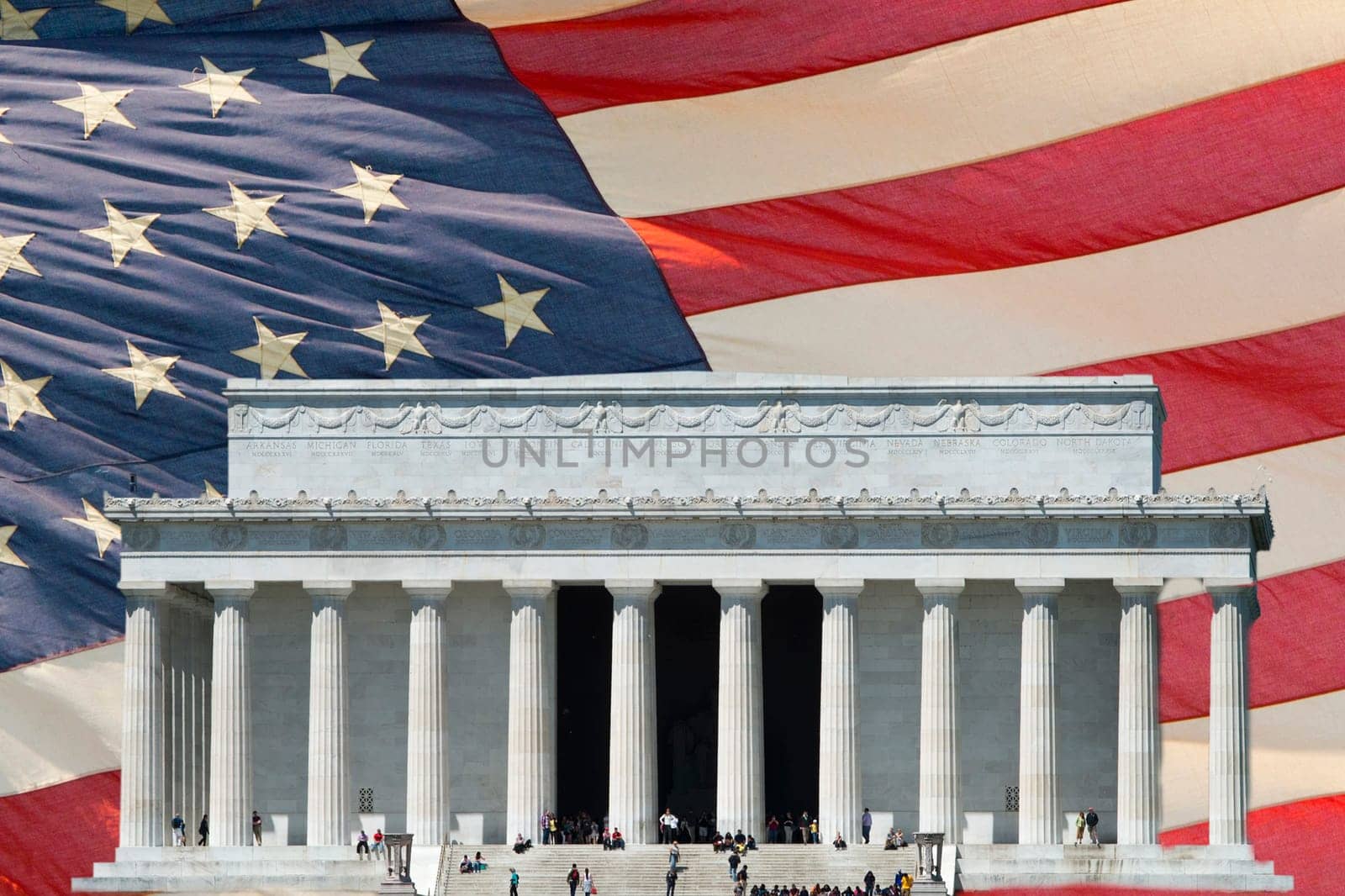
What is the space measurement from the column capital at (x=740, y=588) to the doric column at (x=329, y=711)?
12500mm

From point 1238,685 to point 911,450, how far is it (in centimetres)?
1371

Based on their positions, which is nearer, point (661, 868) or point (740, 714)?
point (661, 868)

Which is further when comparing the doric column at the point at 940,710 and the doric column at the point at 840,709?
the doric column at the point at 840,709

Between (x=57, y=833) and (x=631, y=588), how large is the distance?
22.1 meters

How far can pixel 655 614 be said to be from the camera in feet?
442

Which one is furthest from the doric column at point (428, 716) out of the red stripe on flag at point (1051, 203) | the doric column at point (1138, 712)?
the doric column at point (1138, 712)

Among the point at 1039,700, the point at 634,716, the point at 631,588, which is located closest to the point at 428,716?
the point at 634,716

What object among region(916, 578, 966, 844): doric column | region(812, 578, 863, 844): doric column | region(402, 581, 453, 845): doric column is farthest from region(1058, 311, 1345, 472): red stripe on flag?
region(402, 581, 453, 845): doric column

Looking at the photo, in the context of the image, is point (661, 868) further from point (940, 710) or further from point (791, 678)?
point (791, 678)

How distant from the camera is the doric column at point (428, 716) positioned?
128500 millimetres

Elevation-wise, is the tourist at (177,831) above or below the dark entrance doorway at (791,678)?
below

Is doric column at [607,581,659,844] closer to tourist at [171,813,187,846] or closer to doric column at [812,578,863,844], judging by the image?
doric column at [812,578,863,844]

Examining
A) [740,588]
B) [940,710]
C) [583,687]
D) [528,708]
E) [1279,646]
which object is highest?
[740,588]

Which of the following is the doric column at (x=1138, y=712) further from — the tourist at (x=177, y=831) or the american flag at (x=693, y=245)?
the tourist at (x=177, y=831)
